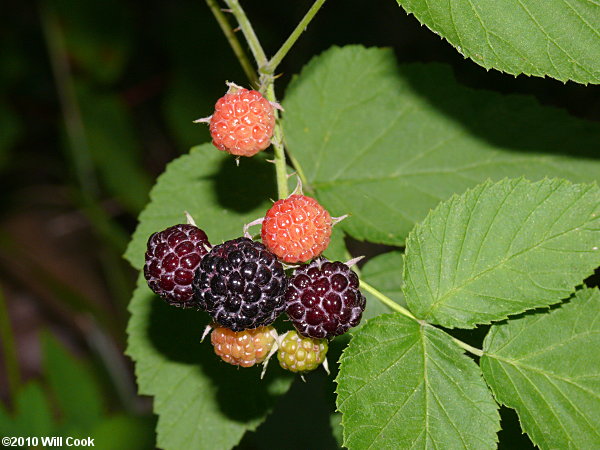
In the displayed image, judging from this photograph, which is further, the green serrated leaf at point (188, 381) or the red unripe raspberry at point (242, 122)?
the green serrated leaf at point (188, 381)

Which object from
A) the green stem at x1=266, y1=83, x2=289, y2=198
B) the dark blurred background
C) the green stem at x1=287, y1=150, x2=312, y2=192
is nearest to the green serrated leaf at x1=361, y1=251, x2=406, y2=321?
the green stem at x1=287, y1=150, x2=312, y2=192

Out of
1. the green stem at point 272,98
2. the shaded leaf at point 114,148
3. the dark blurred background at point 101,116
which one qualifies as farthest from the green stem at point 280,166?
the shaded leaf at point 114,148

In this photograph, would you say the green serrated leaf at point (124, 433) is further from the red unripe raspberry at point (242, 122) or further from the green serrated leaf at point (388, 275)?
the red unripe raspberry at point (242, 122)

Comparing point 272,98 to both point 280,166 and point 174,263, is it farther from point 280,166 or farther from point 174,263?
point 174,263

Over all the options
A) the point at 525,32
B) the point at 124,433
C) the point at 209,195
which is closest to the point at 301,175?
the point at 209,195

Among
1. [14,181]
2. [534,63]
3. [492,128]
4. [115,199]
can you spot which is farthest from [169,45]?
[534,63]

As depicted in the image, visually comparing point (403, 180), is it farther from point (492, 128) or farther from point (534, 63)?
point (534, 63)

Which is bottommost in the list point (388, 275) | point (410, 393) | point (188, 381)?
point (188, 381)
